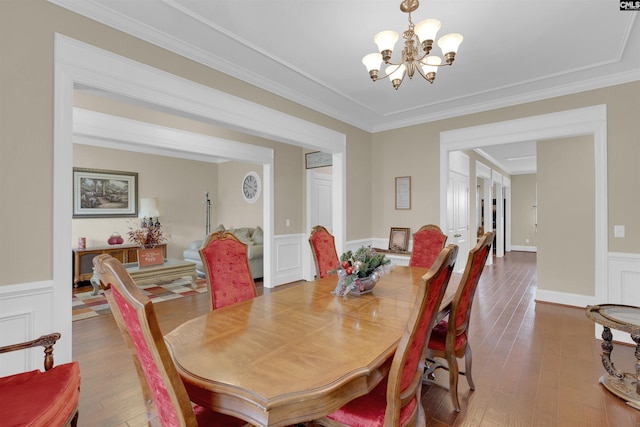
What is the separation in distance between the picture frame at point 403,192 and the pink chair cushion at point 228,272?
316 centimetres

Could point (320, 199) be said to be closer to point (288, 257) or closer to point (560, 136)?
point (288, 257)

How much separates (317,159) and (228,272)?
3860mm

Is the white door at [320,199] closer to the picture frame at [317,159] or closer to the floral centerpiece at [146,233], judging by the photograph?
the picture frame at [317,159]

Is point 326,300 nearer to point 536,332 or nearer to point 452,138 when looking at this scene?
point 536,332

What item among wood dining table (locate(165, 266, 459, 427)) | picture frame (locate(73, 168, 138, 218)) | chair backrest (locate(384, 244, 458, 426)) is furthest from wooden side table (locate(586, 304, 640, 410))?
picture frame (locate(73, 168, 138, 218))

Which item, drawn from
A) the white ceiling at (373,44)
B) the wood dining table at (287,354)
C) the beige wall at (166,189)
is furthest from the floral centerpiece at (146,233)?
the wood dining table at (287,354)

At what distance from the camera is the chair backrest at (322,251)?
2.96 meters

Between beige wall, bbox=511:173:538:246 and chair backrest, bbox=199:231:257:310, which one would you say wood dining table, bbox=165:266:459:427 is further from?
beige wall, bbox=511:173:538:246


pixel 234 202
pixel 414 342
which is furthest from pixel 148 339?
pixel 234 202

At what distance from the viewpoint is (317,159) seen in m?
5.71

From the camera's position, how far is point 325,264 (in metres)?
3.03

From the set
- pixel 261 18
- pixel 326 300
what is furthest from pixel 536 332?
pixel 261 18

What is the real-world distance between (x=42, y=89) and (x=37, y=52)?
0.75 ft

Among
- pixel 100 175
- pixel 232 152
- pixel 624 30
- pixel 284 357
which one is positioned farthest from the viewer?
pixel 100 175
